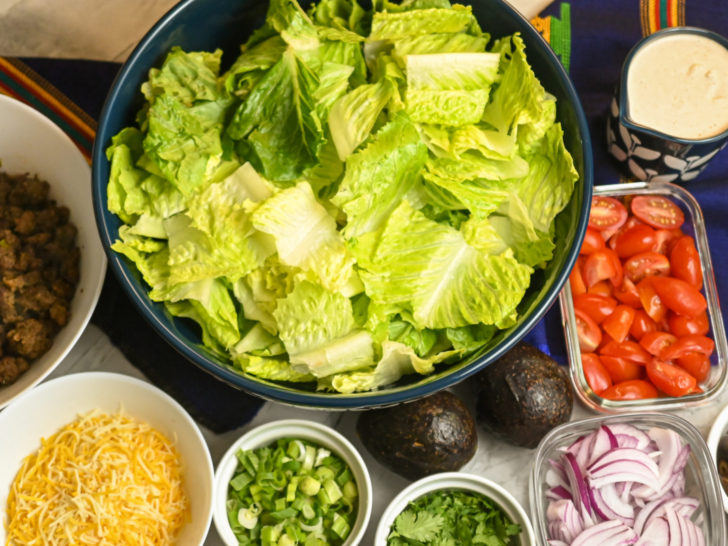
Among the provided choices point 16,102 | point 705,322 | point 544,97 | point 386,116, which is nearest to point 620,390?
point 705,322

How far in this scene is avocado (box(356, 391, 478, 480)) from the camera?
7.32 feet

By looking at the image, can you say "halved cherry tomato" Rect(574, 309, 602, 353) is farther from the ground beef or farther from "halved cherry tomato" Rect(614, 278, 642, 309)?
the ground beef

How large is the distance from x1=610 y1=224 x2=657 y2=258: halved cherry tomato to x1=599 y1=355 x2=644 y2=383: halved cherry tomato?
334 millimetres

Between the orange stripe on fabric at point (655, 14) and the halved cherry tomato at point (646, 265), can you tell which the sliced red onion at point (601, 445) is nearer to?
the halved cherry tomato at point (646, 265)

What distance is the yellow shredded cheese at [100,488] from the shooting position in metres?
2.18

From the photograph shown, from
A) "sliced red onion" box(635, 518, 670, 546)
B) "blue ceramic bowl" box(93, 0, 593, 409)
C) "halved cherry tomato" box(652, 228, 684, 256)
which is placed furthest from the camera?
"halved cherry tomato" box(652, 228, 684, 256)

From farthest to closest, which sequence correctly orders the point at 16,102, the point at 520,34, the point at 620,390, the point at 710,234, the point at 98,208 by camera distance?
1. the point at 710,234
2. the point at 620,390
3. the point at 16,102
4. the point at 520,34
5. the point at 98,208

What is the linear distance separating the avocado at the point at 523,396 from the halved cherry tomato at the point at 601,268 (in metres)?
0.31

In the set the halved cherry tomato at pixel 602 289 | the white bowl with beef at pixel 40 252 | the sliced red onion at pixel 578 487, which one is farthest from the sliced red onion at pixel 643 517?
the white bowl with beef at pixel 40 252

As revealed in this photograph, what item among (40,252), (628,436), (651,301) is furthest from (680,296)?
(40,252)

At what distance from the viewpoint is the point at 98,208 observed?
181 centimetres

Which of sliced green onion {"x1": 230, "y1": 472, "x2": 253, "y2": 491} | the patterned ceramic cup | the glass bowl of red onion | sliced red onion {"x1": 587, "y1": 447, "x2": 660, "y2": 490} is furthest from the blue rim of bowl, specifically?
sliced green onion {"x1": 230, "y1": 472, "x2": 253, "y2": 491}

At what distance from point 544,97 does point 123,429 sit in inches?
57.2

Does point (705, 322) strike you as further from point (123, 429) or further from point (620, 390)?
point (123, 429)
